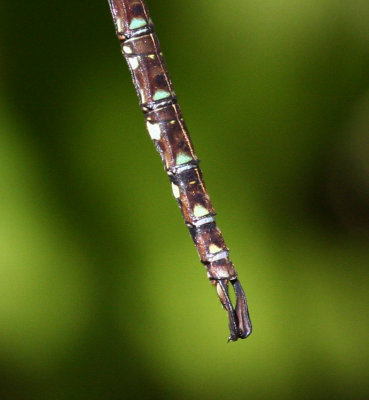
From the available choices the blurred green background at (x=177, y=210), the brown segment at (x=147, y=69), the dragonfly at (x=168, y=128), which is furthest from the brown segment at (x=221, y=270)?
the blurred green background at (x=177, y=210)

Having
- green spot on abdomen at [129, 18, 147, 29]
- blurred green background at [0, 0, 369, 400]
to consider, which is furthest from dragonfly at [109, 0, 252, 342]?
blurred green background at [0, 0, 369, 400]

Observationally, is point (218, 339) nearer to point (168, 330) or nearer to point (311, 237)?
point (168, 330)

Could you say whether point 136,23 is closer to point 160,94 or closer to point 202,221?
point 160,94

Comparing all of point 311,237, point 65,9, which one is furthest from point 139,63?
point 311,237

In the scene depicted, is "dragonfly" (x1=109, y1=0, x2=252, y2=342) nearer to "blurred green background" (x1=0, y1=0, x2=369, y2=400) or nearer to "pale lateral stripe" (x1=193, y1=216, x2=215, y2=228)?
"pale lateral stripe" (x1=193, y1=216, x2=215, y2=228)

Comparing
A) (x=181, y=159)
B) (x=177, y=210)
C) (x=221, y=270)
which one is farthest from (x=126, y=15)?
(x=177, y=210)

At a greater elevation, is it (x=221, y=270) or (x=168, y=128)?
(x=168, y=128)

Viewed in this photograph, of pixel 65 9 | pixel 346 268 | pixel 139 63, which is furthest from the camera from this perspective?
pixel 346 268
